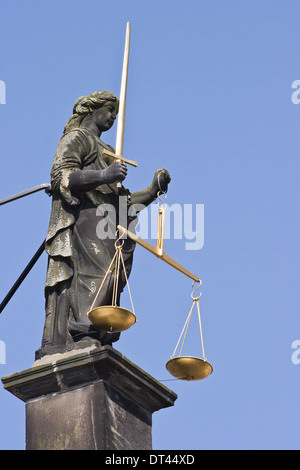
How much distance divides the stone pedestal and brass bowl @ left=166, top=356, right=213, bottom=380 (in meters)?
0.30

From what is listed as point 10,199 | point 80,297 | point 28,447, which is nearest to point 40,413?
point 28,447

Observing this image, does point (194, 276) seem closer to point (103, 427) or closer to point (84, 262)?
point (84, 262)

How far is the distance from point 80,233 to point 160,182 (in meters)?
1.28

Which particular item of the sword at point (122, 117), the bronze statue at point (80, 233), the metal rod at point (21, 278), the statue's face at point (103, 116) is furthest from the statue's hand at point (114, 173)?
the metal rod at point (21, 278)

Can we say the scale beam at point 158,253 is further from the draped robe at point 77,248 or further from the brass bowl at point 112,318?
the brass bowl at point 112,318

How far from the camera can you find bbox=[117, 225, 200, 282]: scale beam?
15.3 meters

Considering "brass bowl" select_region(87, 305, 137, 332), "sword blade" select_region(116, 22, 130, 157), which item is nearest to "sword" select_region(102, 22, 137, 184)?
"sword blade" select_region(116, 22, 130, 157)

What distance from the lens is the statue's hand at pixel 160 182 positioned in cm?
1628

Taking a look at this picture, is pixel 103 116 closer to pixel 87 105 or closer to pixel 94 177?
pixel 87 105

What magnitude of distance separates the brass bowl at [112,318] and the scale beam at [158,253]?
118 cm

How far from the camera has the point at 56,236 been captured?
1544cm

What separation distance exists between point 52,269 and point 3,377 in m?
1.26

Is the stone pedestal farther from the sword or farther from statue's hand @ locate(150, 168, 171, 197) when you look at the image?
statue's hand @ locate(150, 168, 171, 197)
